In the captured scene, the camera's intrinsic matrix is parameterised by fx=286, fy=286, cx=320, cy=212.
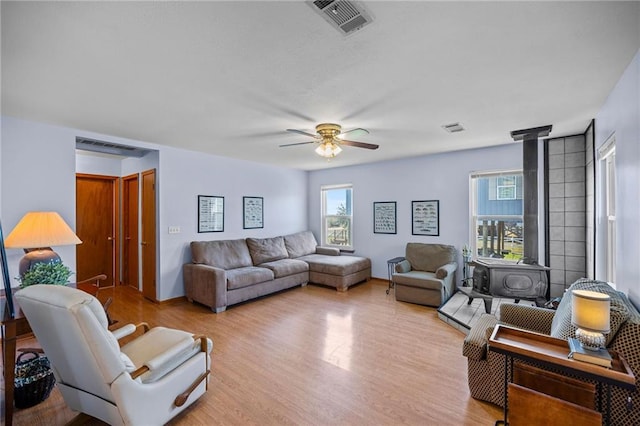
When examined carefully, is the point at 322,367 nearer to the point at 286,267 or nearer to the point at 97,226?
the point at 286,267

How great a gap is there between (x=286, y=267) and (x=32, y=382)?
3.40 metres

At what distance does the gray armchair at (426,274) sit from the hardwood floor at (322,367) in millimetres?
207

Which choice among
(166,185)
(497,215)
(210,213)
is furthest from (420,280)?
(166,185)

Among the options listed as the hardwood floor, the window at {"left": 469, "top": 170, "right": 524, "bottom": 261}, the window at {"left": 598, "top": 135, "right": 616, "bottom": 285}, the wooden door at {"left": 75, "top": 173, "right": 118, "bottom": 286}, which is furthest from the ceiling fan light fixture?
the wooden door at {"left": 75, "top": 173, "right": 118, "bottom": 286}

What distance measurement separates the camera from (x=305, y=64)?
6.77 ft

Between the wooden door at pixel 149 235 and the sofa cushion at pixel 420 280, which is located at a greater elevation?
the wooden door at pixel 149 235

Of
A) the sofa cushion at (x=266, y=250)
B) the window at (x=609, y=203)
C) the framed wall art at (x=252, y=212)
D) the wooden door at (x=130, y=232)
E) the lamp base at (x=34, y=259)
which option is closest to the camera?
the lamp base at (x=34, y=259)

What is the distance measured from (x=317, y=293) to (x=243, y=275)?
143 cm

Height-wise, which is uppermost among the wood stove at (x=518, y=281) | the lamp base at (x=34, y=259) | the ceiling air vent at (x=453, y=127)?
the ceiling air vent at (x=453, y=127)

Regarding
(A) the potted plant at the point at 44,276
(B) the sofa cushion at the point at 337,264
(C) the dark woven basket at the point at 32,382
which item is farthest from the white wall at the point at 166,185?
(C) the dark woven basket at the point at 32,382

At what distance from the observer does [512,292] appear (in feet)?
11.7

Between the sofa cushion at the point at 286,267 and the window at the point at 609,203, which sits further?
the sofa cushion at the point at 286,267

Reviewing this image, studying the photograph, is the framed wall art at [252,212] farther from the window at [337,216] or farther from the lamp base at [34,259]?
the lamp base at [34,259]

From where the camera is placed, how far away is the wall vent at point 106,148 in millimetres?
3942
